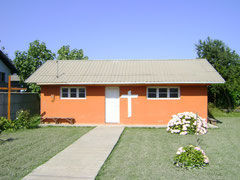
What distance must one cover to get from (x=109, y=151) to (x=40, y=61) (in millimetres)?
19670

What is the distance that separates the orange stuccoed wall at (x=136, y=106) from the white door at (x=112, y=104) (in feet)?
0.82

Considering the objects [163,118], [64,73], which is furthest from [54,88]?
[163,118]

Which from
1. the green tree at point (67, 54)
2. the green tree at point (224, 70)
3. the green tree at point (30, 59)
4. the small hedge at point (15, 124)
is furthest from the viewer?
the green tree at point (67, 54)

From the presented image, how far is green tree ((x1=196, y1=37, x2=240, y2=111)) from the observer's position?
1977 centimetres

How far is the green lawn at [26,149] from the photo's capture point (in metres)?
6.02

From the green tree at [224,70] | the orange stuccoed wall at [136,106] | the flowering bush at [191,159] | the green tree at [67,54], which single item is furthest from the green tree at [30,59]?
the flowering bush at [191,159]

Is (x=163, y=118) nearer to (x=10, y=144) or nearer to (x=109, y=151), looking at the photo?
(x=109, y=151)

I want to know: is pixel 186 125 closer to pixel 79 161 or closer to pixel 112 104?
pixel 112 104

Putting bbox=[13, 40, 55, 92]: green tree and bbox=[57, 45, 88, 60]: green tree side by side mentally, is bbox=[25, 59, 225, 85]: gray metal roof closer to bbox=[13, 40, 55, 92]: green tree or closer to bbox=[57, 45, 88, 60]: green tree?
bbox=[13, 40, 55, 92]: green tree

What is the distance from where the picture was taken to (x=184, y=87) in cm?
1418

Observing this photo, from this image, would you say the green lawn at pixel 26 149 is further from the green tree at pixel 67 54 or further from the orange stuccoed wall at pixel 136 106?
the green tree at pixel 67 54

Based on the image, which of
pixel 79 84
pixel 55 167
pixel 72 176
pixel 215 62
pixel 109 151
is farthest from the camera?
pixel 215 62

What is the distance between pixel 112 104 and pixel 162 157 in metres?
7.46

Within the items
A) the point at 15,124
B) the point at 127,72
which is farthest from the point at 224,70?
the point at 15,124
